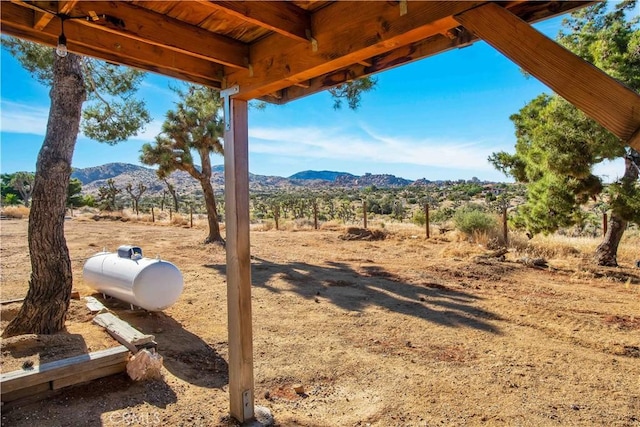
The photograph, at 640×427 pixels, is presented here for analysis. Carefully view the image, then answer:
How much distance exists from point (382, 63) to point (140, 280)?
4.05 m

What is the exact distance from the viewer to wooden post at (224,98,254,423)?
268 centimetres

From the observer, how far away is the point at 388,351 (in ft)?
13.7

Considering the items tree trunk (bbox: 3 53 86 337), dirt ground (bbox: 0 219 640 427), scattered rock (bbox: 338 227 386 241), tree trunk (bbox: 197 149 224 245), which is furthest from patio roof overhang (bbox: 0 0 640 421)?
scattered rock (bbox: 338 227 386 241)

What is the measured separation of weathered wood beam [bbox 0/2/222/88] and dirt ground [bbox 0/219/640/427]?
98.9 inches

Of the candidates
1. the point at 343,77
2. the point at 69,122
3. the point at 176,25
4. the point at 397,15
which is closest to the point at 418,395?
the point at 343,77

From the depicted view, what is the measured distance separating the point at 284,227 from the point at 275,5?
15628 millimetres

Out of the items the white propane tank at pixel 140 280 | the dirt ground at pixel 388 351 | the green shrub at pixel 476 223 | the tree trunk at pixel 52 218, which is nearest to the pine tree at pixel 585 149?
the dirt ground at pixel 388 351

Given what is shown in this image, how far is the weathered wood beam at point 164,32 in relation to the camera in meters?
2.04

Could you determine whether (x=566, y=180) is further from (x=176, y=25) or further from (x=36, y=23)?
(x=36, y=23)

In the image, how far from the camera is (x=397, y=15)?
5.80 ft

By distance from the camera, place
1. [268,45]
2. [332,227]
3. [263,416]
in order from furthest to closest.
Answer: [332,227] → [263,416] → [268,45]

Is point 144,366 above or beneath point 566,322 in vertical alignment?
above

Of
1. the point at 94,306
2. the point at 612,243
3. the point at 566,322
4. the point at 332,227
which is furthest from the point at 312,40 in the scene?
the point at 332,227

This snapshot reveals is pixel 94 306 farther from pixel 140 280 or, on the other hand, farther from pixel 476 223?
pixel 476 223
